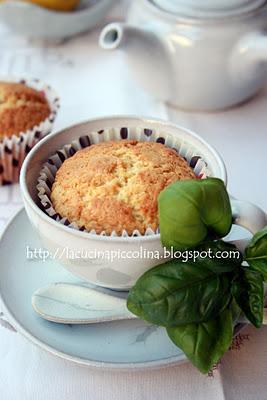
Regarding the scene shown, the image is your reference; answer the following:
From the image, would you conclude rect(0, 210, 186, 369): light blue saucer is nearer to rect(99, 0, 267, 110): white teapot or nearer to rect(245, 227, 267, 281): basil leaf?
rect(245, 227, 267, 281): basil leaf

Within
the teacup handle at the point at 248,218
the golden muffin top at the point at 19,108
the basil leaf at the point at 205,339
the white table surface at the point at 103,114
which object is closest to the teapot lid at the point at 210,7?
the white table surface at the point at 103,114

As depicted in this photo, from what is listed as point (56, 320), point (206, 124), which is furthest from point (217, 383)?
point (206, 124)

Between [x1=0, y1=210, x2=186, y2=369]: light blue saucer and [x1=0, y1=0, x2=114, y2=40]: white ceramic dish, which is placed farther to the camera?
[x1=0, y1=0, x2=114, y2=40]: white ceramic dish

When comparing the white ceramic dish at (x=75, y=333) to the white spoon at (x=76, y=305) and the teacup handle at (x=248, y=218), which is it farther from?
the teacup handle at (x=248, y=218)

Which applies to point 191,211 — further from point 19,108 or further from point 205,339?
point 19,108

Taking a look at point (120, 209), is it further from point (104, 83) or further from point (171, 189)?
point (104, 83)

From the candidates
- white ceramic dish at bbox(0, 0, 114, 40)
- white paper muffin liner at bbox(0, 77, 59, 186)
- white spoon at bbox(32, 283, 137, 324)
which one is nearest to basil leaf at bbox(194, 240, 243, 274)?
white spoon at bbox(32, 283, 137, 324)
